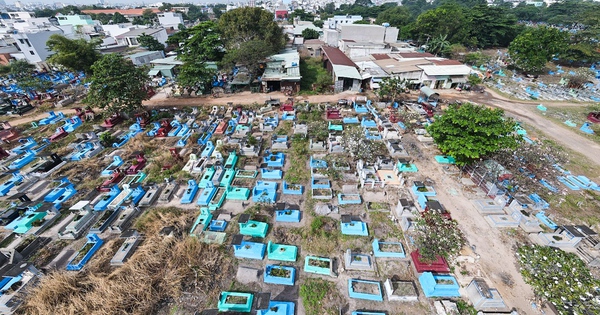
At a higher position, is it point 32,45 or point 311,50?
point 32,45

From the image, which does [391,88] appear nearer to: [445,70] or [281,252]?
[445,70]

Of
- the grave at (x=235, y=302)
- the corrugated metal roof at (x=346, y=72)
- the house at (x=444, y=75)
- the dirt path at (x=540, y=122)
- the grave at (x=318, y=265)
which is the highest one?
the corrugated metal roof at (x=346, y=72)

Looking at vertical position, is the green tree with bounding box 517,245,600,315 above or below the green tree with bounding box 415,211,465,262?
below

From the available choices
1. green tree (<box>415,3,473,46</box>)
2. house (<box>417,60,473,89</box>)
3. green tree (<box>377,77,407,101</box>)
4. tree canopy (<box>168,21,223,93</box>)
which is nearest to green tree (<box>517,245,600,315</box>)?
green tree (<box>377,77,407,101</box>)

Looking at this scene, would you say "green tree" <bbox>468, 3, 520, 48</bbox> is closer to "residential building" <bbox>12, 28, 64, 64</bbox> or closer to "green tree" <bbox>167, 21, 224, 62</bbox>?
"green tree" <bbox>167, 21, 224, 62</bbox>

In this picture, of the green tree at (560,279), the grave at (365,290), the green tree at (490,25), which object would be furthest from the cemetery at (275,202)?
the green tree at (490,25)

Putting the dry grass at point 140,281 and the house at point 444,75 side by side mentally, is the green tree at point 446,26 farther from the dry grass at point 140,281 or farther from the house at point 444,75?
the dry grass at point 140,281

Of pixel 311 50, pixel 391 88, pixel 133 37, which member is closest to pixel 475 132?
pixel 391 88
